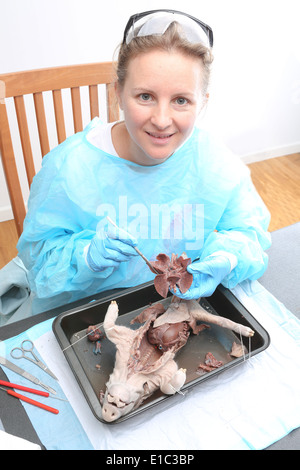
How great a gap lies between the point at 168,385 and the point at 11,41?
1.92 meters

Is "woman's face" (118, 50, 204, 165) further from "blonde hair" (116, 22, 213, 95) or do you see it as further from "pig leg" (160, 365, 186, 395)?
"pig leg" (160, 365, 186, 395)

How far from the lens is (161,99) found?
109 centimetres

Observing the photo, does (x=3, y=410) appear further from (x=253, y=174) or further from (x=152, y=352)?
(x=253, y=174)

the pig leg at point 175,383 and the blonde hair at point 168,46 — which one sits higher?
the blonde hair at point 168,46

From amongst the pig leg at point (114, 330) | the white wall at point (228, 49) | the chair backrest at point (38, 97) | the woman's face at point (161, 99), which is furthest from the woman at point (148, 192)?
the white wall at point (228, 49)

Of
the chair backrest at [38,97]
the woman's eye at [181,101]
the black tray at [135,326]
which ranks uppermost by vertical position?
the woman's eye at [181,101]

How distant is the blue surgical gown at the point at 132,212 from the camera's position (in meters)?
1.30

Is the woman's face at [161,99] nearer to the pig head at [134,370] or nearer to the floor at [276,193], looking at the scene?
the pig head at [134,370]

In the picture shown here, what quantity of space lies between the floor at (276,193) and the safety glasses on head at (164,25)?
177 centimetres

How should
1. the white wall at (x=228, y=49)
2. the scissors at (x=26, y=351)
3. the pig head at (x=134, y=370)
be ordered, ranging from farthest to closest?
1. the white wall at (x=228, y=49)
2. the scissors at (x=26, y=351)
3. the pig head at (x=134, y=370)

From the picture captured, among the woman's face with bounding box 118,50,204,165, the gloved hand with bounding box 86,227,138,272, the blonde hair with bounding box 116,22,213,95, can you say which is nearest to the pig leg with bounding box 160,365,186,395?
the gloved hand with bounding box 86,227,138,272

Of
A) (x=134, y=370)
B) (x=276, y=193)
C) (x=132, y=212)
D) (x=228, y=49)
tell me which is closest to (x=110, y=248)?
(x=132, y=212)

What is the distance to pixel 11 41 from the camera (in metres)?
2.10

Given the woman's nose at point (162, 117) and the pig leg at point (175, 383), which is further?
the woman's nose at point (162, 117)
